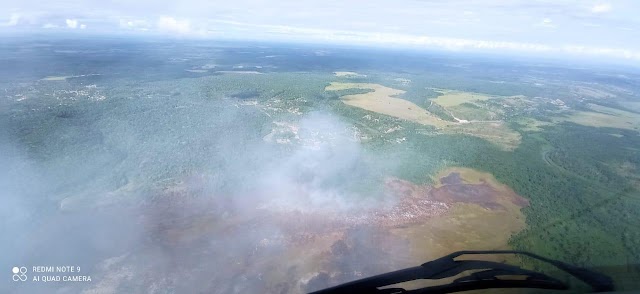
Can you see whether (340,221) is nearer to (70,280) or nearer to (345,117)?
(70,280)

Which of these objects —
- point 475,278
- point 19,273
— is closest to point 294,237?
point 19,273

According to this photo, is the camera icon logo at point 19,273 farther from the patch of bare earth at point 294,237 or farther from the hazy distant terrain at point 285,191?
the patch of bare earth at point 294,237

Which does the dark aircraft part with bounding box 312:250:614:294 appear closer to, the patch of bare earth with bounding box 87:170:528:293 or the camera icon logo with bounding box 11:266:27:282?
the patch of bare earth with bounding box 87:170:528:293

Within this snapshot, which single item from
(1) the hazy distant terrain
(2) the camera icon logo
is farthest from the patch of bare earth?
(2) the camera icon logo

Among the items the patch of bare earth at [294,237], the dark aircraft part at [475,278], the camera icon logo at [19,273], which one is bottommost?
the camera icon logo at [19,273]

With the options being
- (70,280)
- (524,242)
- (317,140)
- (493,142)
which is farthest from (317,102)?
(70,280)

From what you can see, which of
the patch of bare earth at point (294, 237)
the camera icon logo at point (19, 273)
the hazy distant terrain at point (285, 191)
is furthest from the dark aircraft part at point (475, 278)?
the camera icon logo at point (19, 273)

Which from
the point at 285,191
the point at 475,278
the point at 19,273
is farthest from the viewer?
the point at 285,191

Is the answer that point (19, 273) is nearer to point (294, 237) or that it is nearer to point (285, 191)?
point (294, 237)
